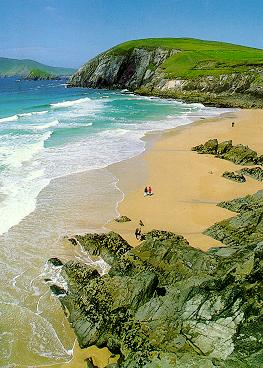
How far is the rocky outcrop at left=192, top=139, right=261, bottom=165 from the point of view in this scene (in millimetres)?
35938

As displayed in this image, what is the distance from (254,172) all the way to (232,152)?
6.13 metres

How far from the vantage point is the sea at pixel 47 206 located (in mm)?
14750

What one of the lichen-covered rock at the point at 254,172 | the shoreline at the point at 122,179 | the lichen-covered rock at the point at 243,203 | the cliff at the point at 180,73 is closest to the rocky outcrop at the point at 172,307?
the shoreline at the point at 122,179

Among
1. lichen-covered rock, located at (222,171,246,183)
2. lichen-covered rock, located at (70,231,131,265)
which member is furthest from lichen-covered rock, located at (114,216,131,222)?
lichen-covered rock, located at (222,171,246,183)

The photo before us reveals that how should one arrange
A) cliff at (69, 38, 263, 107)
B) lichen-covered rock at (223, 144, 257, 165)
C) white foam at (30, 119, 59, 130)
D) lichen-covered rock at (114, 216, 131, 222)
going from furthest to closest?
1. cliff at (69, 38, 263, 107)
2. white foam at (30, 119, 59, 130)
3. lichen-covered rock at (223, 144, 257, 165)
4. lichen-covered rock at (114, 216, 131, 222)

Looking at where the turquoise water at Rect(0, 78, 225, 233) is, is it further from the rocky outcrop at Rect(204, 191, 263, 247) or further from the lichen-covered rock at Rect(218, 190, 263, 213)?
the lichen-covered rock at Rect(218, 190, 263, 213)

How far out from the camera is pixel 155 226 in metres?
23.2

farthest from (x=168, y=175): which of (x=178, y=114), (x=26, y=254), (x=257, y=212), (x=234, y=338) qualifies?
(x=178, y=114)

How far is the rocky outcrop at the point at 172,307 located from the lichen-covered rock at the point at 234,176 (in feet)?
42.3

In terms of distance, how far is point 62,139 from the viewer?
48.4 metres

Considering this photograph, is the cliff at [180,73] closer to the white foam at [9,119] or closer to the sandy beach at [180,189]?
the white foam at [9,119]

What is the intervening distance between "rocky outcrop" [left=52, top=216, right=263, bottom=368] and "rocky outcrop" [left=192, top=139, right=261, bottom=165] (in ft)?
61.3

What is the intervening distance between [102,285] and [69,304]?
1.53 metres

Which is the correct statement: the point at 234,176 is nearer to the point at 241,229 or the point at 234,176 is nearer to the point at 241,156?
the point at 241,156
